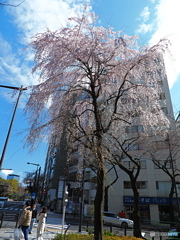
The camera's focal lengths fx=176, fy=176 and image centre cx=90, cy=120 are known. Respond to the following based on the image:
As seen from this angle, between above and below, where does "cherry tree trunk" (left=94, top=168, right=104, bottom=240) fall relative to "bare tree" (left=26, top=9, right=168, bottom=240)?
below

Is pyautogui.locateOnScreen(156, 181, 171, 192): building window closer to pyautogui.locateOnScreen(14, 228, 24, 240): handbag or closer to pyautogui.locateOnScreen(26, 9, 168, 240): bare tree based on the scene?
pyautogui.locateOnScreen(26, 9, 168, 240): bare tree

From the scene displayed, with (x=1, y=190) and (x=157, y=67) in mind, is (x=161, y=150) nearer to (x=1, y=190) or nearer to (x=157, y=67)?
(x=157, y=67)

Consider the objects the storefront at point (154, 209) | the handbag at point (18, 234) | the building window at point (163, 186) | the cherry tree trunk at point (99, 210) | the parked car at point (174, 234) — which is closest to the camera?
the cherry tree trunk at point (99, 210)

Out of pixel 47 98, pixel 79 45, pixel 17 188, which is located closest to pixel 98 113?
pixel 47 98

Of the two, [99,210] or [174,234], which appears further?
[174,234]

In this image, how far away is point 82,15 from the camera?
7.79 meters

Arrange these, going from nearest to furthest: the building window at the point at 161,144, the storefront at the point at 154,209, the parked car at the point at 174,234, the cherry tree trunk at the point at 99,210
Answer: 1. the cherry tree trunk at the point at 99,210
2. the parked car at the point at 174,234
3. the building window at the point at 161,144
4. the storefront at the point at 154,209

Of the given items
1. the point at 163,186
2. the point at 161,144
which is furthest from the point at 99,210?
the point at 163,186

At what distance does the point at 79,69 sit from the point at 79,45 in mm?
1323

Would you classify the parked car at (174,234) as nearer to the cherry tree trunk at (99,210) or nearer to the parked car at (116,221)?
the cherry tree trunk at (99,210)

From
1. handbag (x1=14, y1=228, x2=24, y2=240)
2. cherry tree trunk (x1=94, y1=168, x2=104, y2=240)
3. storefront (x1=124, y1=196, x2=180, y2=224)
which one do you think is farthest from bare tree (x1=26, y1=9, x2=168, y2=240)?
storefront (x1=124, y1=196, x2=180, y2=224)

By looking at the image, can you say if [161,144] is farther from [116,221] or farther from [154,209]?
[116,221]

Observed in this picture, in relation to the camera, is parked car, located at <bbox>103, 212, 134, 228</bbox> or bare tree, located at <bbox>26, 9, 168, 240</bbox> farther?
parked car, located at <bbox>103, 212, 134, 228</bbox>

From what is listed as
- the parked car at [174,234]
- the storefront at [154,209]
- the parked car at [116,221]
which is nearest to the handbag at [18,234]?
the parked car at [174,234]
